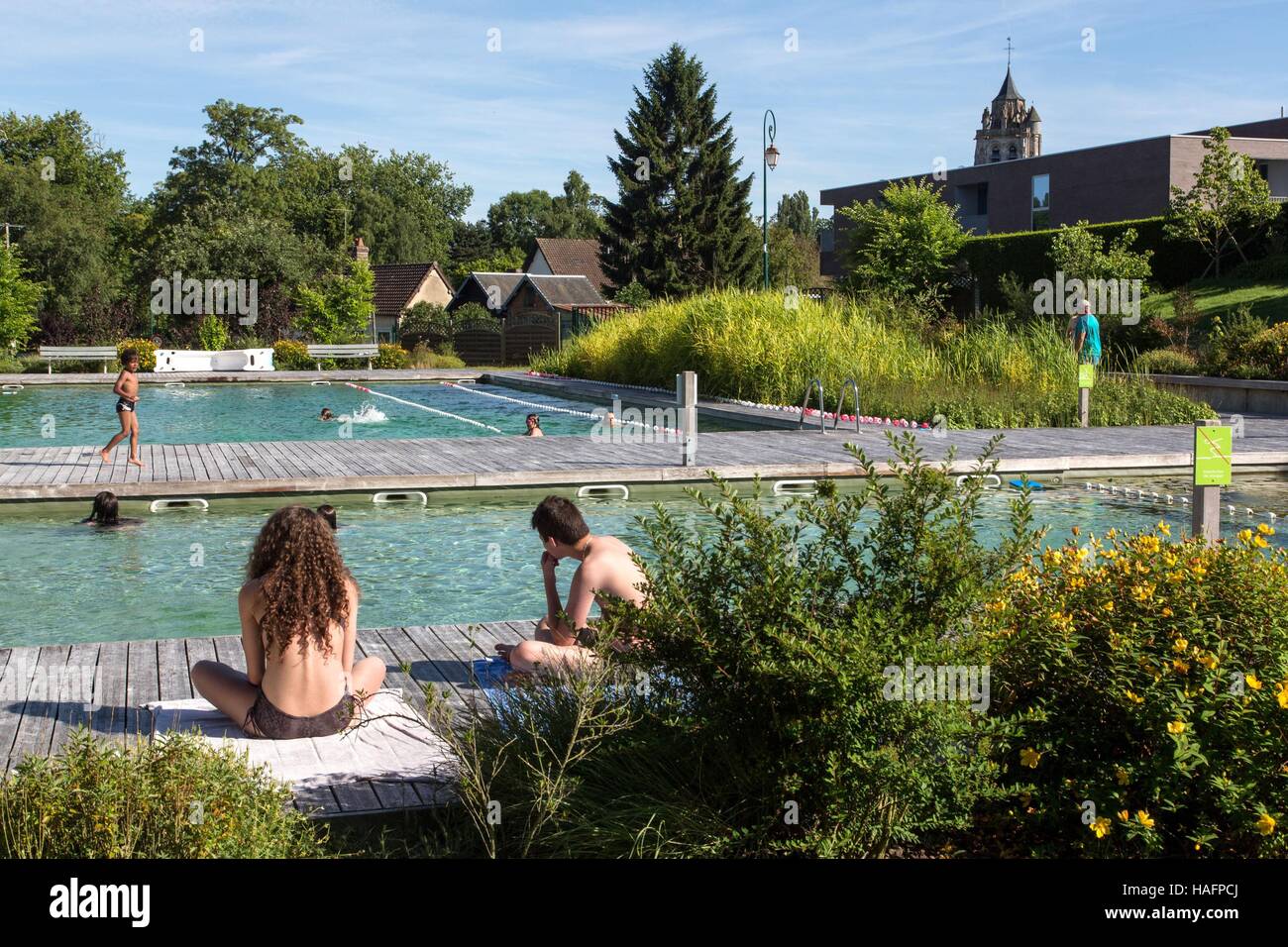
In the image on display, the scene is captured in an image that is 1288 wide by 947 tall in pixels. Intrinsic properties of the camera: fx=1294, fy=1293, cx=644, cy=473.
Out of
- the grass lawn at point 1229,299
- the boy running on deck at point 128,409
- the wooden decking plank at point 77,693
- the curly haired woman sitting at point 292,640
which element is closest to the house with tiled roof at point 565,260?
the grass lawn at point 1229,299

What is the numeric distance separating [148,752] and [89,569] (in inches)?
289

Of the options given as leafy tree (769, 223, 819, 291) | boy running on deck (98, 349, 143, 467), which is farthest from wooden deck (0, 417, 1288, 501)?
leafy tree (769, 223, 819, 291)

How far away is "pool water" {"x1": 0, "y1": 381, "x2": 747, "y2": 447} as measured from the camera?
74.4 feet

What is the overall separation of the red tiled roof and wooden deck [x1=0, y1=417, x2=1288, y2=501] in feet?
185

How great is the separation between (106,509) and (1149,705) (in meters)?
10.5

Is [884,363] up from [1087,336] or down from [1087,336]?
down

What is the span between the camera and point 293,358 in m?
42.4

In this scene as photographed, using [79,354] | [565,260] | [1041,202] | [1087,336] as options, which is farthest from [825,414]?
[565,260]

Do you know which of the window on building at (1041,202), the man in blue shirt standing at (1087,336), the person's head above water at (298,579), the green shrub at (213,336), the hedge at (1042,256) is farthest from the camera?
the window on building at (1041,202)

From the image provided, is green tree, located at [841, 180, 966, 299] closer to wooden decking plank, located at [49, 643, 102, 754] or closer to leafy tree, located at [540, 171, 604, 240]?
wooden decking plank, located at [49, 643, 102, 754]

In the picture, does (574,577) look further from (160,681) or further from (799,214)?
(799,214)

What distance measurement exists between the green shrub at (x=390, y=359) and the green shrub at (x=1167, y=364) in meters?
25.3

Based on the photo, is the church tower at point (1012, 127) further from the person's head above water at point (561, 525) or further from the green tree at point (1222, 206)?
the person's head above water at point (561, 525)

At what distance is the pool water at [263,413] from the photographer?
22.7 metres
